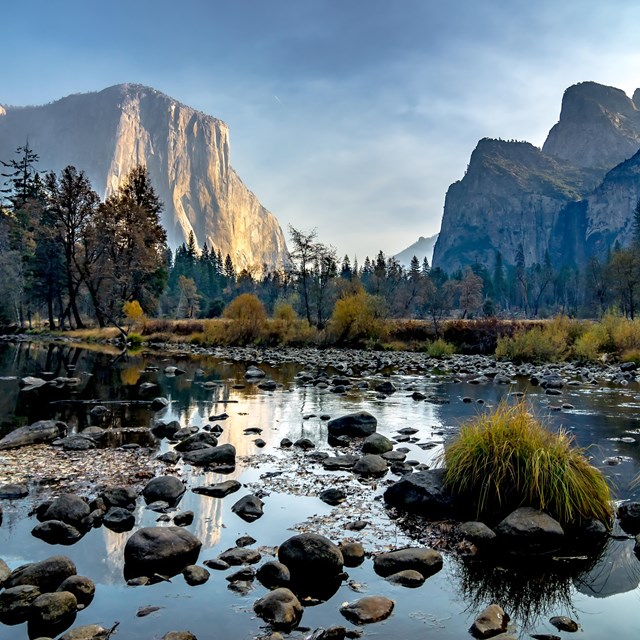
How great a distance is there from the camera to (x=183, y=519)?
6805mm

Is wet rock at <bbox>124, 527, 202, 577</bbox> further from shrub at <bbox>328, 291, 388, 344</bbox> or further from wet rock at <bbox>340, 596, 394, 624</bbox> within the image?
shrub at <bbox>328, 291, 388, 344</bbox>

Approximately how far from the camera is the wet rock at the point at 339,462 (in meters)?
9.34

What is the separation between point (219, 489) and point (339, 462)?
7.63ft

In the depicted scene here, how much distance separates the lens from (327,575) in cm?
554

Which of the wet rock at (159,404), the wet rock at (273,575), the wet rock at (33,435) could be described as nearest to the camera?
the wet rock at (273,575)

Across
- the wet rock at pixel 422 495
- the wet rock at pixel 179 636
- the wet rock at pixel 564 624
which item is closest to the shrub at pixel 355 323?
the wet rock at pixel 422 495

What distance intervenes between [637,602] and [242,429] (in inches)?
345

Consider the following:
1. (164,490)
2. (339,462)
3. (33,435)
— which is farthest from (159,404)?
(164,490)

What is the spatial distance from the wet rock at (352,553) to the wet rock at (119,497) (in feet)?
9.88

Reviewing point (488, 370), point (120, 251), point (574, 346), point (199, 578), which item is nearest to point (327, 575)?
point (199, 578)

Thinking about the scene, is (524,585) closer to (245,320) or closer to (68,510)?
(68,510)

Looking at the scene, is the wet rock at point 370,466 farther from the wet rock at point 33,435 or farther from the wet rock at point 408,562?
the wet rock at point 33,435

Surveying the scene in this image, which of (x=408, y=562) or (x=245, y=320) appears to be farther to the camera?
(x=245, y=320)

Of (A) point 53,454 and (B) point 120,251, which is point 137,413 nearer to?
(A) point 53,454
